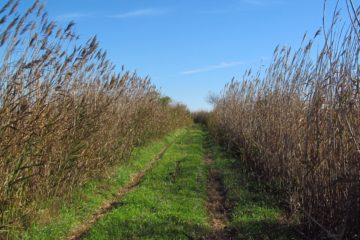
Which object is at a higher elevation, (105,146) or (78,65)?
(78,65)

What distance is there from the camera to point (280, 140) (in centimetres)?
813

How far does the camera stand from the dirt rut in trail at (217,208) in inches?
252

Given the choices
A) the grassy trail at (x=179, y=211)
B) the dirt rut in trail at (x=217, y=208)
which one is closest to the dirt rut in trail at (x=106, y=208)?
the grassy trail at (x=179, y=211)

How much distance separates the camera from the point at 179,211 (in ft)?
24.7

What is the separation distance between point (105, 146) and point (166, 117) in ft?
46.4

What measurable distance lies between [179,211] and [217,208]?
3.01ft

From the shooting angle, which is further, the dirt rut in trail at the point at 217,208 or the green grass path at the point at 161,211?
the dirt rut in trail at the point at 217,208

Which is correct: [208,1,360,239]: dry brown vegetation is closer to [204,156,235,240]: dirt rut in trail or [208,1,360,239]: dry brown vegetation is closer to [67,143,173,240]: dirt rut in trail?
[204,156,235,240]: dirt rut in trail

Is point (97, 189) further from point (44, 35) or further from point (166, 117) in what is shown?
point (166, 117)

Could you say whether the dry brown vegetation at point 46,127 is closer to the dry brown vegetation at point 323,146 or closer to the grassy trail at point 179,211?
the grassy trail at point 179,211

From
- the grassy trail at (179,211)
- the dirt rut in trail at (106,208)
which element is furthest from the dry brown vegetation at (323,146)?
the dirt rut in trail at (106,208)

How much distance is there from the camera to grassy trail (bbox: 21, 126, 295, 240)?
246 inches

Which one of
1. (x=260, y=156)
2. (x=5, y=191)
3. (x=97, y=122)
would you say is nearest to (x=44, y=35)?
(x=5, y=191)

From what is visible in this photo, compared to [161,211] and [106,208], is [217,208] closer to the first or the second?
[161,211]
